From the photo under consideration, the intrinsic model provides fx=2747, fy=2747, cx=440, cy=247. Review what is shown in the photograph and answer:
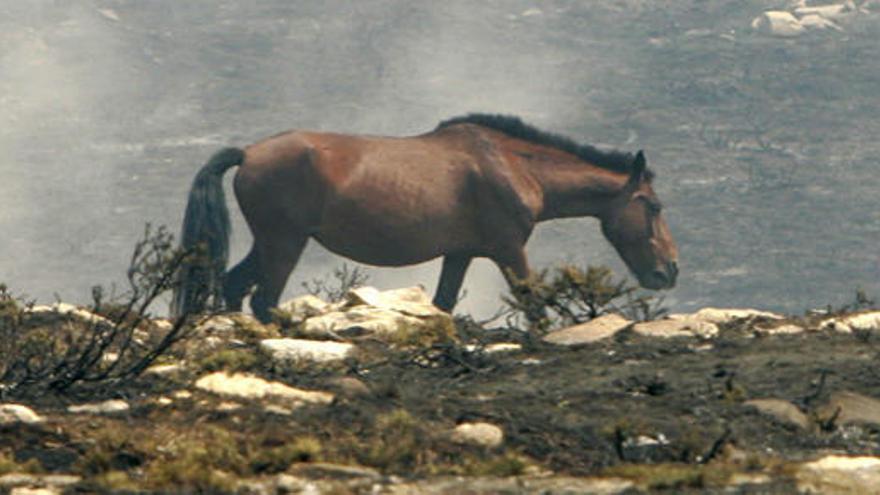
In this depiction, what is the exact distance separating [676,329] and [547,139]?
31.7 feet

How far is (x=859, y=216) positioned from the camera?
66.2m

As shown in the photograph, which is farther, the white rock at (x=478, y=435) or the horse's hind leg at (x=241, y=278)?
the horse's hind leg at (x=241, y=278)

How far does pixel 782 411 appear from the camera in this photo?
40.5 feet

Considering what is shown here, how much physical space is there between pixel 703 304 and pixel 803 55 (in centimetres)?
2790

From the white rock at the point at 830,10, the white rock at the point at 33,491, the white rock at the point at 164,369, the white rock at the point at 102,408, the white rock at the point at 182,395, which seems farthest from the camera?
the white rock at the point at 830,10

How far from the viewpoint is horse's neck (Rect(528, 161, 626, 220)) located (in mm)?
24906

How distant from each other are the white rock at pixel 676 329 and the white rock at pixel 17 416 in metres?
4.89

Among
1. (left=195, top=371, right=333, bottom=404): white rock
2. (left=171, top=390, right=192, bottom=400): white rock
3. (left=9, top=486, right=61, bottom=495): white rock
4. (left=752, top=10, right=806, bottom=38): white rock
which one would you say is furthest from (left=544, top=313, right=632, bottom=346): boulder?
(left=752, top=10, right=806, bottom=38): white rock

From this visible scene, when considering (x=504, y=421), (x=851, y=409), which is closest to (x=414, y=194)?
(x=851, y=409)

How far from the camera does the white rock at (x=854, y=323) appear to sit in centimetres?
1554

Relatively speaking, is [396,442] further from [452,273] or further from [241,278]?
[452,273]

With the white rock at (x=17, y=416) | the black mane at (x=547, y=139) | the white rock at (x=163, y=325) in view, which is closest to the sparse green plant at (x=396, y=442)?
the white rock at (x=17, y=416)

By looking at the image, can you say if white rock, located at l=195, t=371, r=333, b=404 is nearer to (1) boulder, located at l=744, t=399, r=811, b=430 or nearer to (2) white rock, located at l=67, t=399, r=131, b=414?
(2) white rock, located at l=67, t=399, r=131, b=414

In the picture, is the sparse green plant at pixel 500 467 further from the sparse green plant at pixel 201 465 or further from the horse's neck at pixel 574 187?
the horse's neck at pixel 574 187
